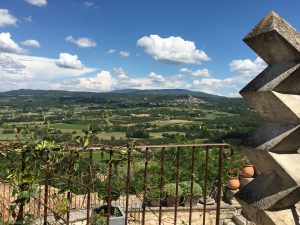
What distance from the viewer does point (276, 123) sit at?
→ 177cm

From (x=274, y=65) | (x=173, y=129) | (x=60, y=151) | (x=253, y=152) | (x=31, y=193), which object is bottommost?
(x=173, y=129)

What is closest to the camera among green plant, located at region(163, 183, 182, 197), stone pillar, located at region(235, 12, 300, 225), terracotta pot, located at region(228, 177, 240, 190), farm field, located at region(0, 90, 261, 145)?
stone pillar, located at region(235, 12, 300, 225)

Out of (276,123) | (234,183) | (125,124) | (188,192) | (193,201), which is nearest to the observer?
(276,123)

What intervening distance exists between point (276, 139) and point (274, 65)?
1.23 feet

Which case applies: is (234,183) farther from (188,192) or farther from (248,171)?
(188,192)

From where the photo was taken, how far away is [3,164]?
291 cm

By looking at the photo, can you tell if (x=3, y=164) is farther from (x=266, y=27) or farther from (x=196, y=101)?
(x=196, y=101)

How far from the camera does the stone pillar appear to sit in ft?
5.45

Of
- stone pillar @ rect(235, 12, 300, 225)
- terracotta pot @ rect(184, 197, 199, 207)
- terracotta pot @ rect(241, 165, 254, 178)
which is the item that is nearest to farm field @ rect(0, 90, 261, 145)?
stone pillar @ rect(235, 12, 300, 225)

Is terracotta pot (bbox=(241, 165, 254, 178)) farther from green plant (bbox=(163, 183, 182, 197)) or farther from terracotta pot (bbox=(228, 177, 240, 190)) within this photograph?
green plant (bbox=(163, 183, 182, 197))

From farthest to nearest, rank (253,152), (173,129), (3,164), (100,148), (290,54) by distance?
(173,129)
(100,148)
(3,164)
(253,152)
(290,54)

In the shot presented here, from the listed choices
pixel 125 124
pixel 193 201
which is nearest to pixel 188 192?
pixel 193 201

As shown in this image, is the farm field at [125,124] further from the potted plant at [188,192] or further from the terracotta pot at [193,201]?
the terracotta pot at [193,201]

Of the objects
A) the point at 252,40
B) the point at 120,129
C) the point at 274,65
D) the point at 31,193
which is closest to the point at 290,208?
the point at 274,65
